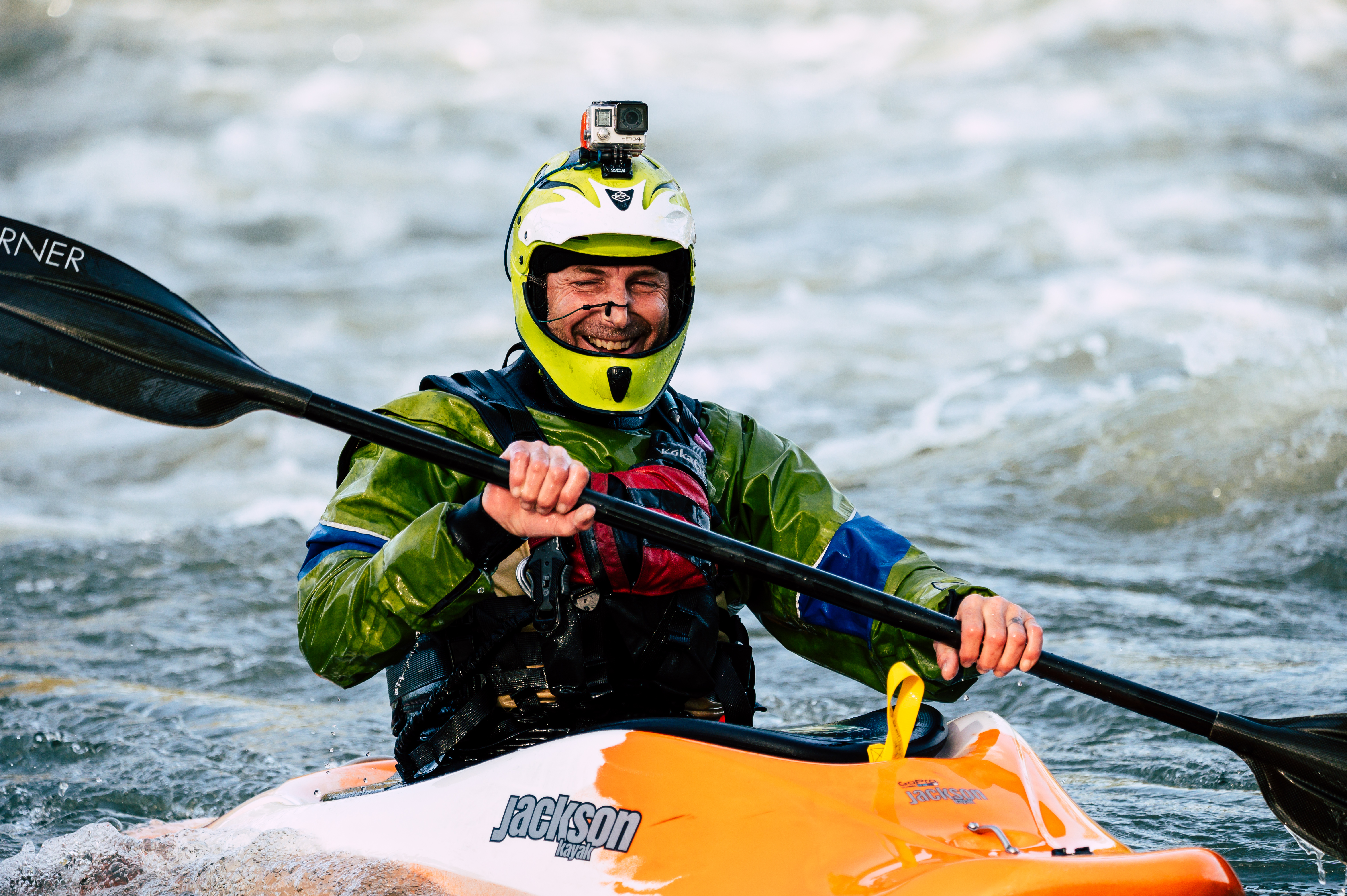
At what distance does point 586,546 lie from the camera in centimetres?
262

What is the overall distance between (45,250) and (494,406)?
0.84 m

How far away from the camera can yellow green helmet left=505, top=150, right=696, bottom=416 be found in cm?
284

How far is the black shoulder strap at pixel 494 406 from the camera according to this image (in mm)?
2742

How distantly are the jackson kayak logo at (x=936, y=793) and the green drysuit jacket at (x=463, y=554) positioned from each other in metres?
0.39

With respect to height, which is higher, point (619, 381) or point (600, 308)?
point (600, 308)

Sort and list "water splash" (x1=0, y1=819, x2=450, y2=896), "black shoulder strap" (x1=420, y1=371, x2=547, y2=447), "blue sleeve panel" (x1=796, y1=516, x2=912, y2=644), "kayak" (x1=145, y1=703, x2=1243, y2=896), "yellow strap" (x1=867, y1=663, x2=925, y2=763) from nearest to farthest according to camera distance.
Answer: "kayak" (x1=145, y1=703, x2=1243, y2=896)
"yellow strap" (x1=867, y1=663, x2=925, y2=763)
"water splash" (x1=0, y1=819, x2=450, y2=896)
"black shoulder strap" (x1=420, y1=371, x2=547, y2=447)
"blue sleeve panel" (x1=796, y1=516, x2=912, y2=644)

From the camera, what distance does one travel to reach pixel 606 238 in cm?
287

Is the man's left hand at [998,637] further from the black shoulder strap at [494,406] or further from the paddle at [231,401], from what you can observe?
the black shoulder strap at [494,406]

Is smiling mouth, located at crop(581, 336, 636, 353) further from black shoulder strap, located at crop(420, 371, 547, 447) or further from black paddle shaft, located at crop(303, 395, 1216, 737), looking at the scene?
Result: black paddle shaft, located at crop(303, 395, 1216, 737)

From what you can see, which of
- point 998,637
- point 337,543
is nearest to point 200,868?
point 337,543

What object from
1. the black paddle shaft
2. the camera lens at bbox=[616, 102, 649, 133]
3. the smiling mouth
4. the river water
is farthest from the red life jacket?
the river water

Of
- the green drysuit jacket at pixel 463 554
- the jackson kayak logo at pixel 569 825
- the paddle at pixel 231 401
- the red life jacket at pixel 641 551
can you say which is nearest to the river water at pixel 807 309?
the paddle at pixel 231 401

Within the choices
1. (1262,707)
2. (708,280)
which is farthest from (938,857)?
(708,280)

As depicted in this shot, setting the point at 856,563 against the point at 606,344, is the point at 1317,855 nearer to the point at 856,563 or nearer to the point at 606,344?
the point at 856,563
